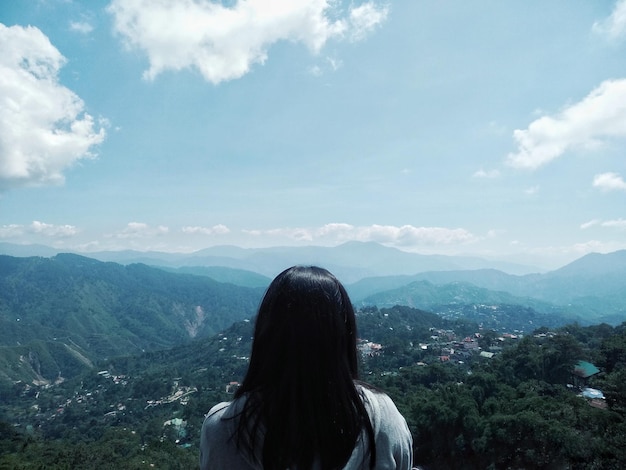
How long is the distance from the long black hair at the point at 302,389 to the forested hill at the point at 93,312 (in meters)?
86.1

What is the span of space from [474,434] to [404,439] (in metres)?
11.6

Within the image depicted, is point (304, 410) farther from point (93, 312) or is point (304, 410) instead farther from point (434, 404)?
point (93, 312)

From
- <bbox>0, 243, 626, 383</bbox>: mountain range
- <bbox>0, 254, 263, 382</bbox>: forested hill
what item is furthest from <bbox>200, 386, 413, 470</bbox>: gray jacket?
<bbox>0, 254, 263, 382</bbox>: forested hill

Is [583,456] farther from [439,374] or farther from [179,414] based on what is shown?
[179,414]

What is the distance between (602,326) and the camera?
32625mm

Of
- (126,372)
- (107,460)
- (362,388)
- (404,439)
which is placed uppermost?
(362,388)

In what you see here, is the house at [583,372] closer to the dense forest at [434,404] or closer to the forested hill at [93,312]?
the dense forest at [434,404]

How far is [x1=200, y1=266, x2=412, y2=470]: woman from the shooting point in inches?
37.8

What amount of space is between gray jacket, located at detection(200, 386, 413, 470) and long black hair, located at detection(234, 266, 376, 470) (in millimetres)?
23

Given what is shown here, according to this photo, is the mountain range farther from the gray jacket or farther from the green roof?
the gray jacket

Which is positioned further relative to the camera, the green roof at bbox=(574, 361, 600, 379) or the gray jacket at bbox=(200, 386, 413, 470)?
the green roof at bbox=(574, 361, 600, 379)

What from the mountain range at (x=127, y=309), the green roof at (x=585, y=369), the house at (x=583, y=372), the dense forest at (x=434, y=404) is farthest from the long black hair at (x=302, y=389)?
the mountain range at (x=127, y=309)

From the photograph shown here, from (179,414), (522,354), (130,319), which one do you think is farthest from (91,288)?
(522,354)

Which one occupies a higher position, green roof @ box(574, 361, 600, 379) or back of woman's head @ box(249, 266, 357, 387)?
back of woman's head @ box(249, 266, 357, 387)
